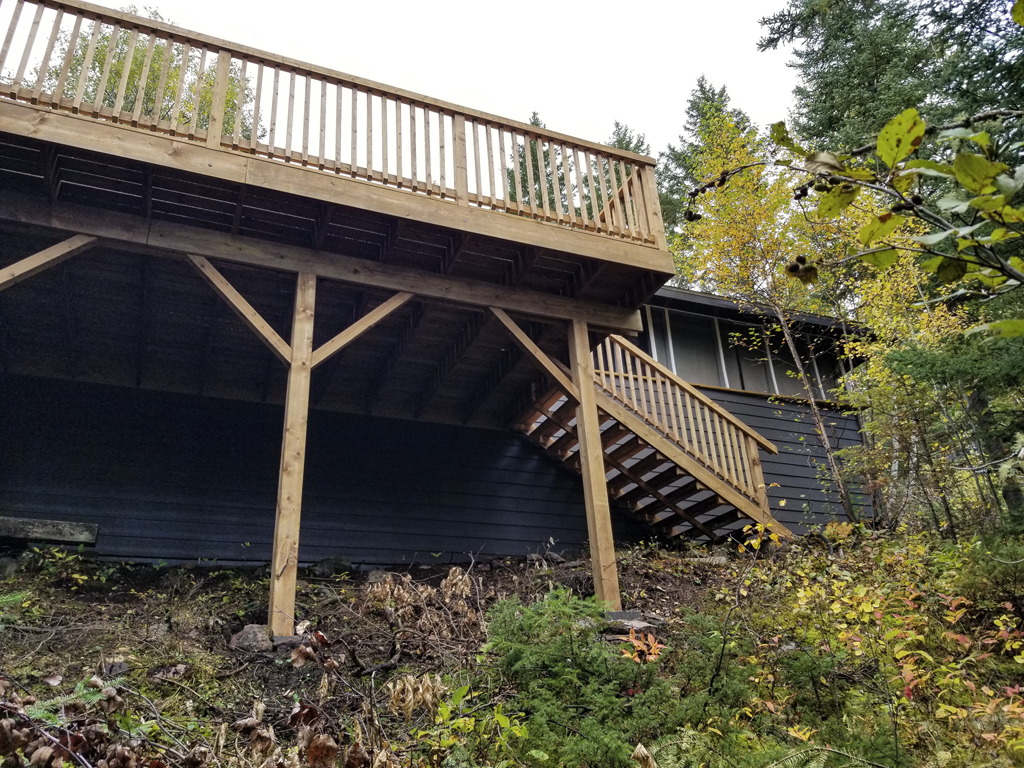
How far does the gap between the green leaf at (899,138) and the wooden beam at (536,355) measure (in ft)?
18.7

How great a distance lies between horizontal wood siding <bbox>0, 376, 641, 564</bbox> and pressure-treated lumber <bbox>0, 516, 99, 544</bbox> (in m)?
0.14

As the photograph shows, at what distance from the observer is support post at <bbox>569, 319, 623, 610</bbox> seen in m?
6.18

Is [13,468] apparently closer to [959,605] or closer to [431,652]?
[431,652]

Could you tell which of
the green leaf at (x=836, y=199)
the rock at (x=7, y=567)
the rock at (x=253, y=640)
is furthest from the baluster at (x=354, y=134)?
the green leaf at (x=836, y=199)

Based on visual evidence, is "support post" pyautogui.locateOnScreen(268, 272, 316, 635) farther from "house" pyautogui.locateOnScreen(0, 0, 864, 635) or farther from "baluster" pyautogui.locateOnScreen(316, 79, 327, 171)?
"baluster" pyautogui.locateOnScreen(316, 79, 327, 171)

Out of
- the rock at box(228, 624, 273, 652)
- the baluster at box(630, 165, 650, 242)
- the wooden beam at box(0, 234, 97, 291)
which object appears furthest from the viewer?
the baluster at box(630, 165, 650, 242)

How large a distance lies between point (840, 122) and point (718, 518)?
1311 centimetres

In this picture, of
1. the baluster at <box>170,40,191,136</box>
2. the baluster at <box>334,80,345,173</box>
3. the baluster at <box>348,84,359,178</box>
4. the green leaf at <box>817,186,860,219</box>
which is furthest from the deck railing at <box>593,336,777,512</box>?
the green leaf at <box>817,186,860,219</box>

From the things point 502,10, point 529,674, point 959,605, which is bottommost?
point 529,674

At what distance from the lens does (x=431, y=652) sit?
4645 millimetres

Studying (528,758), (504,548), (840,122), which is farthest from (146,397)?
(840,122)

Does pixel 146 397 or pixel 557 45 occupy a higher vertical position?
pixel 557 45

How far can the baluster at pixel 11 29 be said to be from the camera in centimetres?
491

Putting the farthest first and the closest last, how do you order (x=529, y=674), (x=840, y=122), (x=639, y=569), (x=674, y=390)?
(x=840, y=122), (x=674, y=390), (x=639, y=569), (x=529, y=674)
